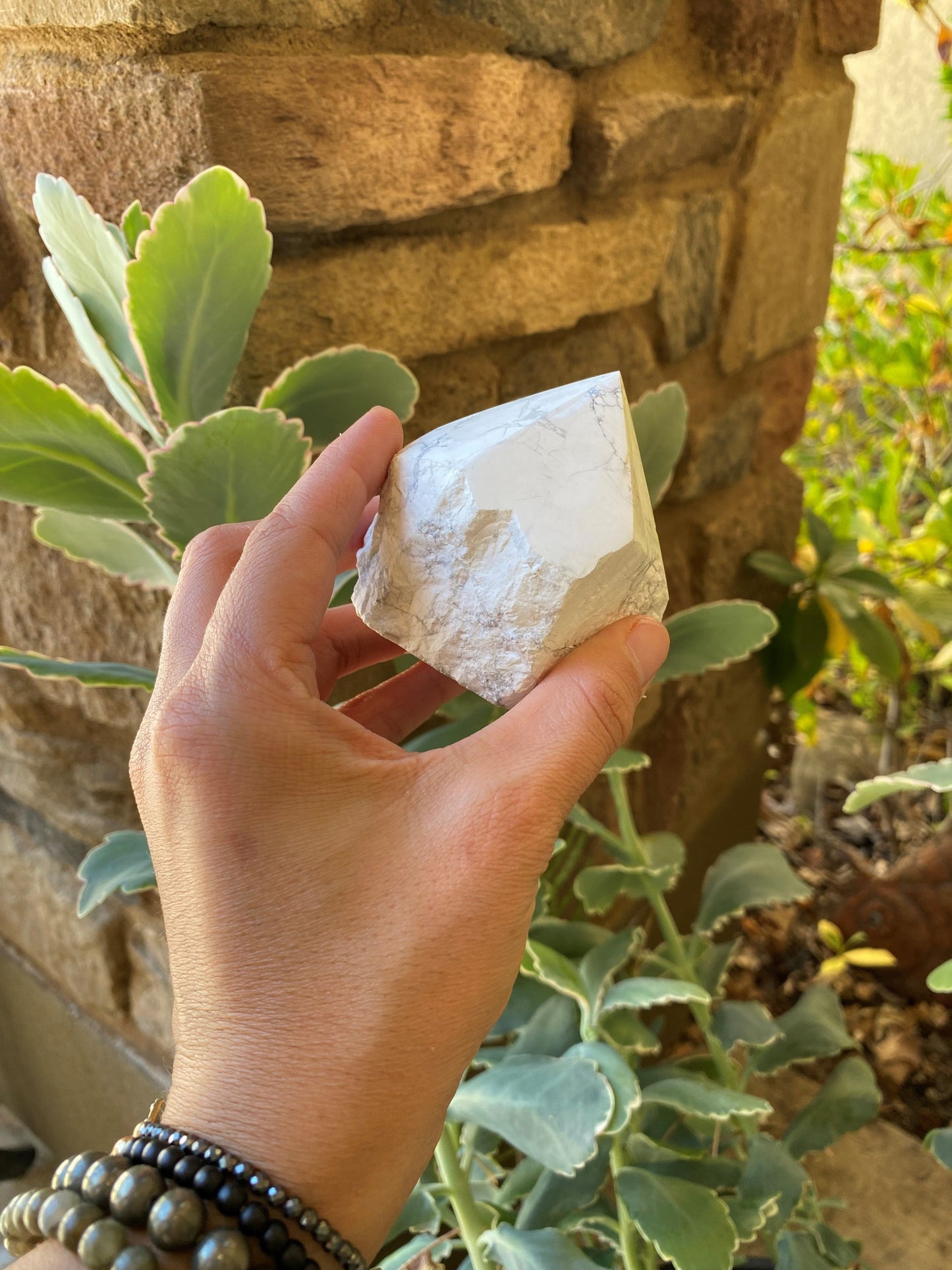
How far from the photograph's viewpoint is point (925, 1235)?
4.02ft

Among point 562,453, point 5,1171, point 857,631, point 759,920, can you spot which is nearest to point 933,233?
point 857,631

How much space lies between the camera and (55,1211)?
0.49 metres

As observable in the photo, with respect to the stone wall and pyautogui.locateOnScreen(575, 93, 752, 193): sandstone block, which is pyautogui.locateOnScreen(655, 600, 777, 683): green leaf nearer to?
the stone wall

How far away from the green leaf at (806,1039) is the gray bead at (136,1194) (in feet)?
2.35

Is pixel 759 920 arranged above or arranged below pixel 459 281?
below

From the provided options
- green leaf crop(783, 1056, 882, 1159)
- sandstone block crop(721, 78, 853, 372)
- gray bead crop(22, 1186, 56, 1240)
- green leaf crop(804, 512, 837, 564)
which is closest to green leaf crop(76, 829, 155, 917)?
gray bead crop(22, 1186, 56, 1240)

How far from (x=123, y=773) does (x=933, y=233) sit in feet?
5.91

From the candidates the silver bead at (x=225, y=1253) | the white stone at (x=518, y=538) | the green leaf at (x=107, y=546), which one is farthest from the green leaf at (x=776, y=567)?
the silver bead at (x=225, y=1253)

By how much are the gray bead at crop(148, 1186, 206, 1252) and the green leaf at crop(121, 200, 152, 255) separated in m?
0.57

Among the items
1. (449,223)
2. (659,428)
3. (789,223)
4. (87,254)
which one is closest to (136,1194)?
(87,254)

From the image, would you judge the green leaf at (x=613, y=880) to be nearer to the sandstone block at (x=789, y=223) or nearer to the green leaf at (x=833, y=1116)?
the green leaf at (x=833, y=1116)

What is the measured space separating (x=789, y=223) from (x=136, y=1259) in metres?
1.34

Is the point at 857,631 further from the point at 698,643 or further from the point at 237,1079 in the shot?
the point at 237,1079

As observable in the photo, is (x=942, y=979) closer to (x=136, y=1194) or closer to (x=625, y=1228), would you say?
(x=625, y=1228)
